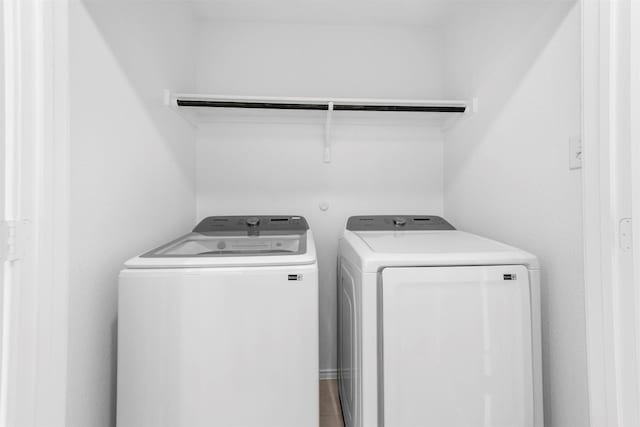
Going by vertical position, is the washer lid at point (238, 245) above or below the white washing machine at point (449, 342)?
above

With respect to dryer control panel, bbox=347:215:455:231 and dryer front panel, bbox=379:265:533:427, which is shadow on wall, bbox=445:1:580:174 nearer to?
dryer control panel, bbox=347:215:455:231

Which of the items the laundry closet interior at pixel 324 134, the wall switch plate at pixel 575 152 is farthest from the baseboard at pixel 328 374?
the wall switch plate at pixel 575 152

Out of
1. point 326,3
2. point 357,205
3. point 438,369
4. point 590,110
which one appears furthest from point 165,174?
point 590,110

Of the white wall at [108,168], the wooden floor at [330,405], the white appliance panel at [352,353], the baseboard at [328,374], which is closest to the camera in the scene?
the white wall at [108,168]

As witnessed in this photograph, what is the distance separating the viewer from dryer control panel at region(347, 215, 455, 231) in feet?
6.14

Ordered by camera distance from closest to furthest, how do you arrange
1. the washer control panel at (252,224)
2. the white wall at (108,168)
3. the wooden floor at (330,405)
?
the white wall at (108,168) < the wooden floor at (330,405) < the washer control panel at (252,224)

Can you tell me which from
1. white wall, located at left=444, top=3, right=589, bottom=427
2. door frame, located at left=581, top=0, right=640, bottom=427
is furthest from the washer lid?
white wall, located at left=444, top=3, right=589, bottom=427

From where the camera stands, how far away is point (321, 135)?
205 cm

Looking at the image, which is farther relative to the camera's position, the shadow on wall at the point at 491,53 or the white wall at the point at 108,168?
the shadow on wall at the point at 491,53

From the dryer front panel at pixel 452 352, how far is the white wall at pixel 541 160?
18cm

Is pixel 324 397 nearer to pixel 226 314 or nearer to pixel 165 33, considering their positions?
pixel 226 314

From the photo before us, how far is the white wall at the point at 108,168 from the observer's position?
0.97m

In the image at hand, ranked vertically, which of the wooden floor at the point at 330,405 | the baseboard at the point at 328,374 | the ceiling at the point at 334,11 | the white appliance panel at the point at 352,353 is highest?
the ceiling at the point at 334,11

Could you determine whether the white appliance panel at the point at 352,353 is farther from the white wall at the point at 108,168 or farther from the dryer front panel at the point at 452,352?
the white wall at the point at 108,168
